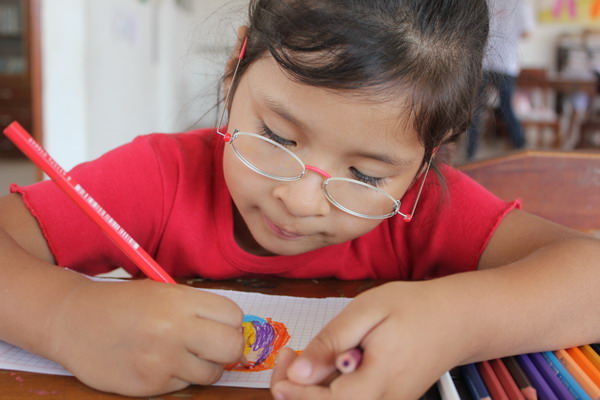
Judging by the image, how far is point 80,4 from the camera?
2463 millimetres

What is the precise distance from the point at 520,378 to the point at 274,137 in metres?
0.32

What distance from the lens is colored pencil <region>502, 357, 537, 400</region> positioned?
0.47 m

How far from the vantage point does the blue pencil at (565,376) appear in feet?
1.55

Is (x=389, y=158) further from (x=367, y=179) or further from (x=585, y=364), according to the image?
(x=585, y=364)

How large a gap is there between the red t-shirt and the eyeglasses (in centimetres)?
16

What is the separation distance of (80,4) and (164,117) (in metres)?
1.82

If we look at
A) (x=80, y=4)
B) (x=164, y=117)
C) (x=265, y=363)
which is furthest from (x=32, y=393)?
(x=164, y=117)

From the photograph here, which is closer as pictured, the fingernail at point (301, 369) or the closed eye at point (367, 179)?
the fingernail at point (301, 369)

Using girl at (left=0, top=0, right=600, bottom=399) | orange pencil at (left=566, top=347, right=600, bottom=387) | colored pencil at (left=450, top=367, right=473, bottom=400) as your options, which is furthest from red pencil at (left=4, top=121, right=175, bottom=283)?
orange pencil at (left=566, top=347, right=600, bottom=387)

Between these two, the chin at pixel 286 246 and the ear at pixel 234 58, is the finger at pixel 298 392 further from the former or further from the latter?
the ear at pixel 234 58

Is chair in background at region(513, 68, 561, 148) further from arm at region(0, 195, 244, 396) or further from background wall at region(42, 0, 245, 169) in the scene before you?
arm at region(0, 195, 244, 396)

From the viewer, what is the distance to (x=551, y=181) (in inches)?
41.2

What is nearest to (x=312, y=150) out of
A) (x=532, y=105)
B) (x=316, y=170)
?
(x=316, y=170)

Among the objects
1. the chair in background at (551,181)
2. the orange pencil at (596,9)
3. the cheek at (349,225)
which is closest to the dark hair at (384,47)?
the cheek at (349,225)
